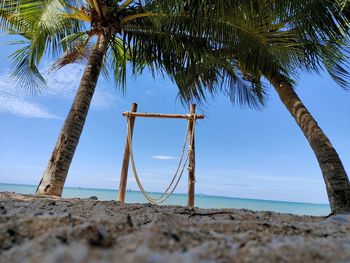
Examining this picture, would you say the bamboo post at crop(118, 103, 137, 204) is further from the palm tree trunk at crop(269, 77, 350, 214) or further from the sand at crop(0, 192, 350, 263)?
the sand at crop(0, 192, 350, 263)

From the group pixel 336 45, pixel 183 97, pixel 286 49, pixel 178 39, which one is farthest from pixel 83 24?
pixel 336 45

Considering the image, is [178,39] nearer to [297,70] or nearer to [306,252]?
[297,70]

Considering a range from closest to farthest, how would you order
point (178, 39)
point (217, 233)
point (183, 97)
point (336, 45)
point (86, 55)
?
point (217, 233)
point (336, 45)
point (178, 39)
point (183, 97)
point (86, 55)

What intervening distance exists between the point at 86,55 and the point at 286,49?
3.48m

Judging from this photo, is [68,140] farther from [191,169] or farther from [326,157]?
[326,157]

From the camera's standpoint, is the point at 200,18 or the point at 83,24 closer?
the point at 200,18

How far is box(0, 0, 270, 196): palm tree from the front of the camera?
10.9ft

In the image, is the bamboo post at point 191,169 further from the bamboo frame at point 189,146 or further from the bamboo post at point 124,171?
the bamboo post at point 124,171

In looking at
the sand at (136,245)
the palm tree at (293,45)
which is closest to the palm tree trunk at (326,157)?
the palm tree at (293,45)

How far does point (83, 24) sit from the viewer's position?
4.49m

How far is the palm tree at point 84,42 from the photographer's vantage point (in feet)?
10.9

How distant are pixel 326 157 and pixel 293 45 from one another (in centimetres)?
161

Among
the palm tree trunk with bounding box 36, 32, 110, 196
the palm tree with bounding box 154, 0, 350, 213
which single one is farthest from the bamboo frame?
the palm tree trunk with bounding box 36, 32, 110, 196

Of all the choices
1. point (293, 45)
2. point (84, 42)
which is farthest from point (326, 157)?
point (84, 42)
